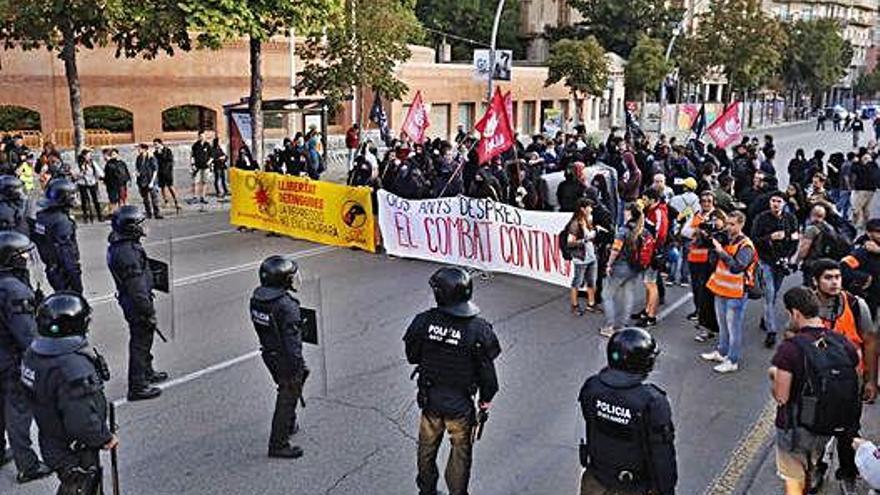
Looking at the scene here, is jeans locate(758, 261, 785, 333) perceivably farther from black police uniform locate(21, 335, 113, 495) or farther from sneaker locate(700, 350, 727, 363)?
black police uniform locate(21, 335, 113, 495)

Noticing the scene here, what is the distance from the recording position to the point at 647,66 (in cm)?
4850

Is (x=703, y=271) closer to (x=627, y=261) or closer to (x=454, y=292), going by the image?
(x=627, y=261)

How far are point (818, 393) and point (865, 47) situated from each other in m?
140

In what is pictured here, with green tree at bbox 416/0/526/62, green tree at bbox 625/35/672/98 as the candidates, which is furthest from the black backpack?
green tree at bbox 416/0/526/62

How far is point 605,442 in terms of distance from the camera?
4.43 m

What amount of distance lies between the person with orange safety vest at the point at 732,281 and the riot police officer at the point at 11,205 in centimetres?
767

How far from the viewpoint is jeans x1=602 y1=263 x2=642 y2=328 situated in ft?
31.9

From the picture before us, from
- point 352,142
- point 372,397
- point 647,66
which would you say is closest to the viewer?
point 372,397

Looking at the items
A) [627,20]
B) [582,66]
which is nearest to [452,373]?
[582,66]

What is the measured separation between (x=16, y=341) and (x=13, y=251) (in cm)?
67

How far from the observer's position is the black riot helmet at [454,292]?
5.39 meters

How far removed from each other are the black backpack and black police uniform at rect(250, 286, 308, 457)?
A: 342cm

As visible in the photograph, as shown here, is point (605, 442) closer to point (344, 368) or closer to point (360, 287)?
point (344, 368)

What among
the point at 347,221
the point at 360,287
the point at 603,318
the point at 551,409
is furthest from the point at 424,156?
the point at 551,409
